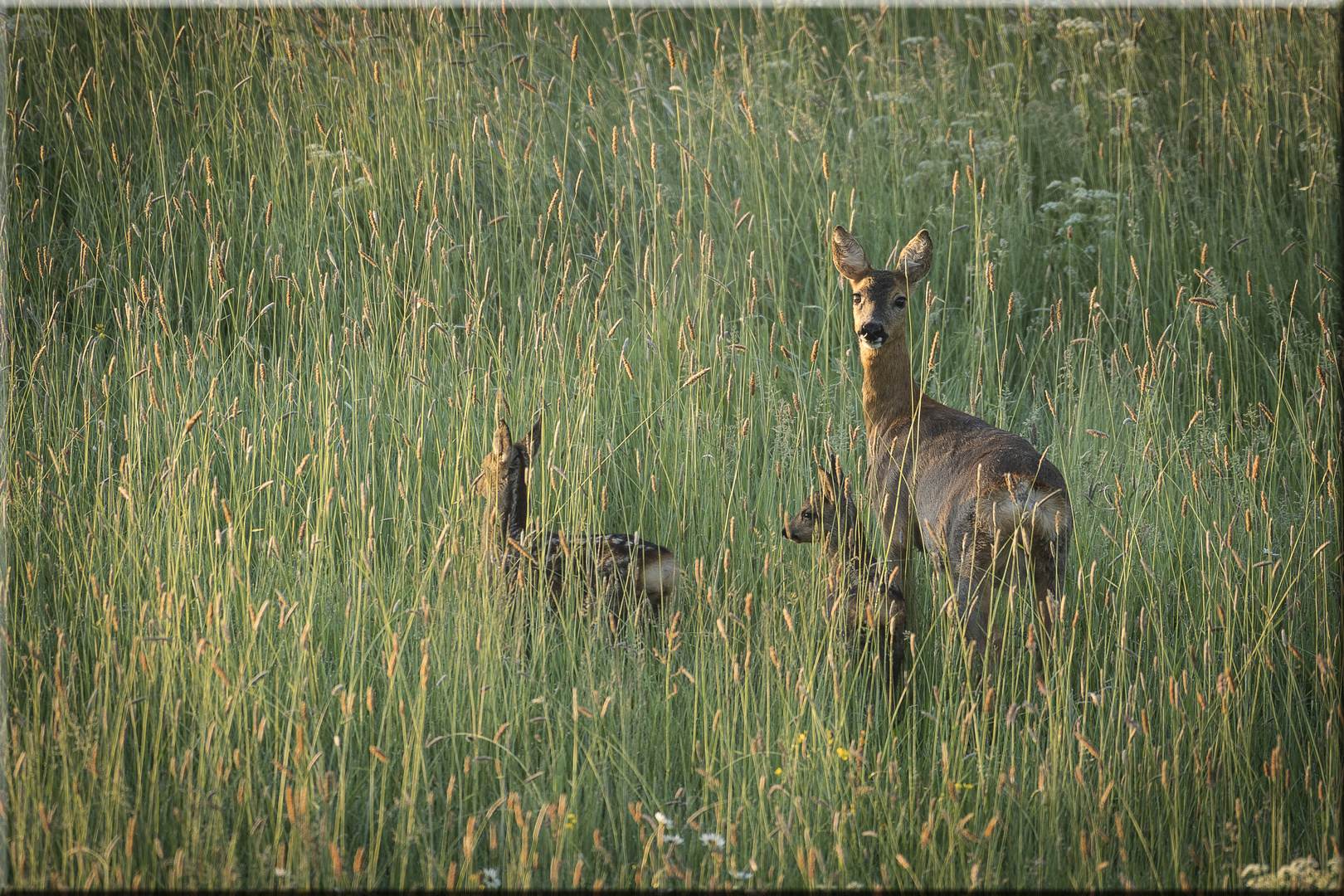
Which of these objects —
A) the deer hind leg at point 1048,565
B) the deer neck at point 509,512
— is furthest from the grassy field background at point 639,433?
the deer hind leg at point 1048,565

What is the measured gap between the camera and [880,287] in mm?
4594

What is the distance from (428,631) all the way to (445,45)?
5042 mm

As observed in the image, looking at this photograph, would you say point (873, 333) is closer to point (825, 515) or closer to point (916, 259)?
point (916, 259)

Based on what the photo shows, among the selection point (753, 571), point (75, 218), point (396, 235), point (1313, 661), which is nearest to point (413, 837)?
point (753, 571)

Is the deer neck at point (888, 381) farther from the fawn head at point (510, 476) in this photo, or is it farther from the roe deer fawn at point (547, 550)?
the fawn head at point (510, 476)

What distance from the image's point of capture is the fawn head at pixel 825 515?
3895 mm

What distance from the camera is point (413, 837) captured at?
8.35 ft

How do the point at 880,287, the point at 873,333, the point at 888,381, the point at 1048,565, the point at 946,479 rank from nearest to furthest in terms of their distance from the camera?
the point at 1048,565 < the point at 946,479 < the point at 873,333 < the point at 880,287 < the point at 888,381

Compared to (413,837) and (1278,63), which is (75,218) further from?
(1278,63)

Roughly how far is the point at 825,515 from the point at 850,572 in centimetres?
24

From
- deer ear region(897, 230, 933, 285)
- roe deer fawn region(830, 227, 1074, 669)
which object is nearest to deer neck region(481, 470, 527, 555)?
roe deer fawn region(830, 227, 1074, 669)

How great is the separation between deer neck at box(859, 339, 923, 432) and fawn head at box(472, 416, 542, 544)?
1642 mm

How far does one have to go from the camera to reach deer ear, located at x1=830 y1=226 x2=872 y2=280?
4648mm

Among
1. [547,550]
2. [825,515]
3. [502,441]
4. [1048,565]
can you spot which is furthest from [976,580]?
[502,441]
